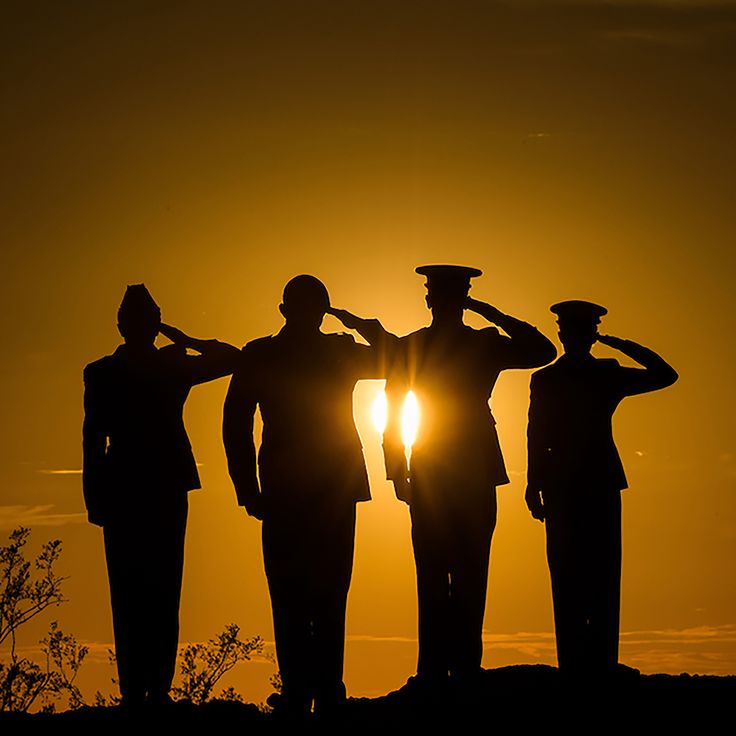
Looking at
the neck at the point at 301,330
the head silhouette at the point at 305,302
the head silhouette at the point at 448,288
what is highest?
the head silhouette at the point at 448,288

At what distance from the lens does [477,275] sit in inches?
574

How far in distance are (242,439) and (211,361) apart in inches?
35.2

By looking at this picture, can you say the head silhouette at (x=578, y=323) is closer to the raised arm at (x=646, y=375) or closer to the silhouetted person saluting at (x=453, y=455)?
the raised arm at (x=646, y=375)

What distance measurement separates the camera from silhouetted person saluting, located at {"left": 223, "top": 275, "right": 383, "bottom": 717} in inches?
540

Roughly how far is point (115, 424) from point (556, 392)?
4394mm

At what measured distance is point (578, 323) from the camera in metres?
15.9

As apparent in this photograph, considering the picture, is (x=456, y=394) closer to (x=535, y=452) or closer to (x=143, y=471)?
(x=535, y=452)

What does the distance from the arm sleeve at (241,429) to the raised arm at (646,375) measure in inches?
156

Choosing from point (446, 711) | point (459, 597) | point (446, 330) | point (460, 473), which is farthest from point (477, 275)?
point (446, 711)

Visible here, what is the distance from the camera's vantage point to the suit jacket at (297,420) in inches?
539

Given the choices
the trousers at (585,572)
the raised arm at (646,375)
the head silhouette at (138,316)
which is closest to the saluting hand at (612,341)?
the raised arm at (646,375)

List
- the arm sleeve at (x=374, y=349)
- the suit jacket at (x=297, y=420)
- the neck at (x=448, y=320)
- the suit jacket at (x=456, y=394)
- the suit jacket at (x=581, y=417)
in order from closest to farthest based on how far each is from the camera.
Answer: the suit jacket at (x=297, y=420) → the arm sleeve at (x=374, y=349) → the suit jacket at (x=456, y=394) → the neck at (x=448, y=320) → the suit jacket at (x=581, y=417)

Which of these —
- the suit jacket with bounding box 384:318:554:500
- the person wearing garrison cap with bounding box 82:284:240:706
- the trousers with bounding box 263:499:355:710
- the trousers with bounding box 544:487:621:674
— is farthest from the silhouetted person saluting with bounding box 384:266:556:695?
the person wearing garrison cap with bounding box 82:284:240:706

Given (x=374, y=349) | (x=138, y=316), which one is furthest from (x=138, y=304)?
(x=374, y=349)
